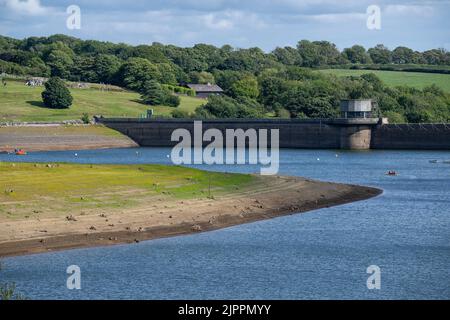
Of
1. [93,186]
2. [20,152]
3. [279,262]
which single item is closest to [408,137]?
[20,152]

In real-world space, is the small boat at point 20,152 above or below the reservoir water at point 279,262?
below

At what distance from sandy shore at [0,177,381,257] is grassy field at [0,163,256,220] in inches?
76.4

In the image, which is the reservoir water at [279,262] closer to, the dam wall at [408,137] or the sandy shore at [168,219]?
the sandy shore at [168,219]

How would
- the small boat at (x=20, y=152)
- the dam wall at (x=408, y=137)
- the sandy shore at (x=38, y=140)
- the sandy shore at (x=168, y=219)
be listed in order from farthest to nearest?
the sandy shore at (x=38, y=140)
the dam wall at (x=408, y=137)
the small boat at (x=20, y=152)
the sandy shore at (x=168, y=219)

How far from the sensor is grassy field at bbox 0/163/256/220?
80875mm

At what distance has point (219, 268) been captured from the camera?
65125mm

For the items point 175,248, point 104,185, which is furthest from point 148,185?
point 175,248

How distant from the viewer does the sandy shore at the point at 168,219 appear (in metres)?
70.7

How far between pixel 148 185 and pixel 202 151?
88435 mm

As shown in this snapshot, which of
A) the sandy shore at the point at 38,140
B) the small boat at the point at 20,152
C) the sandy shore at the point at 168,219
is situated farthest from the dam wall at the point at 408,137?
the sandy shore at the point at 168,219

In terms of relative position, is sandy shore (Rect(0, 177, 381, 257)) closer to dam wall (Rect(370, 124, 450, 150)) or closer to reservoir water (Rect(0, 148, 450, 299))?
reservoir water (Rect(0, 148, 450, 299))

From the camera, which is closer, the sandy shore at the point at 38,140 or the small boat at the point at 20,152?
the small boat at the point at 20,152

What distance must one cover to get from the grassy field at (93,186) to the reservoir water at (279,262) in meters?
9.48

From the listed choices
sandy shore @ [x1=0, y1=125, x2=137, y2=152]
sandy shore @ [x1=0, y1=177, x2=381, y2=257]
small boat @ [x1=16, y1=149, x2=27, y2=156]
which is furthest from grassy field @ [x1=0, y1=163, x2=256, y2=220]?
sandy shore @ [x1=0, y1=125, x2=137, y2=152]
